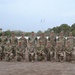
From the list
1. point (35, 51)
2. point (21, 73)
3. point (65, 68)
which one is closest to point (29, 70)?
point (21, 73)

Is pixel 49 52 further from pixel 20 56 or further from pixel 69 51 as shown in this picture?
pixel 20 56

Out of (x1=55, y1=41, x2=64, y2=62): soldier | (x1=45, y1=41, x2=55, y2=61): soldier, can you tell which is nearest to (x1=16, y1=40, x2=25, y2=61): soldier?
(x1=45, y1=41, x2=55, y2=61): soldier

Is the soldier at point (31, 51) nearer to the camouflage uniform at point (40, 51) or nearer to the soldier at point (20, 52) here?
the camouflage uniform at point (40, 51)

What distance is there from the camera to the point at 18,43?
545 inches

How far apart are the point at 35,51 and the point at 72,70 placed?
3.34 metres

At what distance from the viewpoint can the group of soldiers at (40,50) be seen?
13539 mm

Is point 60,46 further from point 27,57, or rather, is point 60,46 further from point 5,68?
point 5,68

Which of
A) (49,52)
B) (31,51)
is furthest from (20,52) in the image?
(49,52)

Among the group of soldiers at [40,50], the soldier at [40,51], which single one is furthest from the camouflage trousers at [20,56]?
the soldier at [40,51]

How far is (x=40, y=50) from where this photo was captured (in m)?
13.6

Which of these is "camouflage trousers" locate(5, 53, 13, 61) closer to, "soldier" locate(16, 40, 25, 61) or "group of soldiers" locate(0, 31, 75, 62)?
"group of soldiers" locate(0, 31, 75, 62)

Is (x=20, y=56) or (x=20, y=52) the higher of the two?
(x=20, y=52)

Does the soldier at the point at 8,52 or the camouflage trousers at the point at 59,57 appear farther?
the soldier at the point at 8,52

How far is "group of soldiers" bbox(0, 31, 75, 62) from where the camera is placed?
13.5 meters
